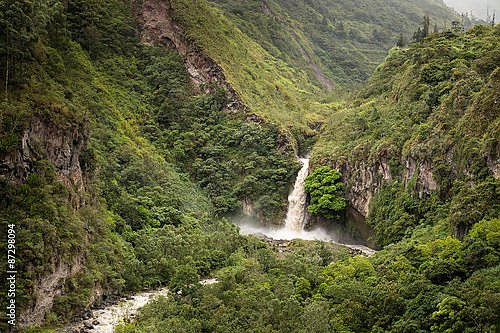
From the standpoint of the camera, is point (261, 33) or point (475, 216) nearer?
point (475, 216)

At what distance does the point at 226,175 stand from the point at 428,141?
27357 mm

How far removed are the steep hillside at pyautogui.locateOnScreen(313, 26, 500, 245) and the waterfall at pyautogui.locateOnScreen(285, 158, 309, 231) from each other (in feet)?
11.8

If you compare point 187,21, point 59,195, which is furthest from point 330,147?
point 59,195

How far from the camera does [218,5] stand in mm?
113750

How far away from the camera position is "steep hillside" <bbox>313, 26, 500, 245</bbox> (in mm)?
40562

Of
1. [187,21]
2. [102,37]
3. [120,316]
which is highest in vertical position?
[187,21]

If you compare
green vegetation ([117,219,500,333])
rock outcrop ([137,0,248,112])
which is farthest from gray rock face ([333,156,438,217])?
rock outcrop ([137,0,248,112])

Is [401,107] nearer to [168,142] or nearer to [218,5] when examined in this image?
[168,142]

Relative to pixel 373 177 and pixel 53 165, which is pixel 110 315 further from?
pixel 373 177

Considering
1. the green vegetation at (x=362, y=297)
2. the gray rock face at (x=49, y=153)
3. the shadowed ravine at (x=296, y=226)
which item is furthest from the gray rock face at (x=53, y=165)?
the shadowed ravine at (x=296, y=226)

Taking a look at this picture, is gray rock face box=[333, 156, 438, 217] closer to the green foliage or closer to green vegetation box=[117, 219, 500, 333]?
the green foliage

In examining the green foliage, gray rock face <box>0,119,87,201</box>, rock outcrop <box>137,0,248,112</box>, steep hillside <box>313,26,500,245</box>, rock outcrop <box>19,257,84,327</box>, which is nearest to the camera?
rock outcrop <box>19,257,84,327</box>

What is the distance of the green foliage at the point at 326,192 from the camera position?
61.9 meters

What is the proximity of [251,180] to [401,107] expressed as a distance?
19076 mm
